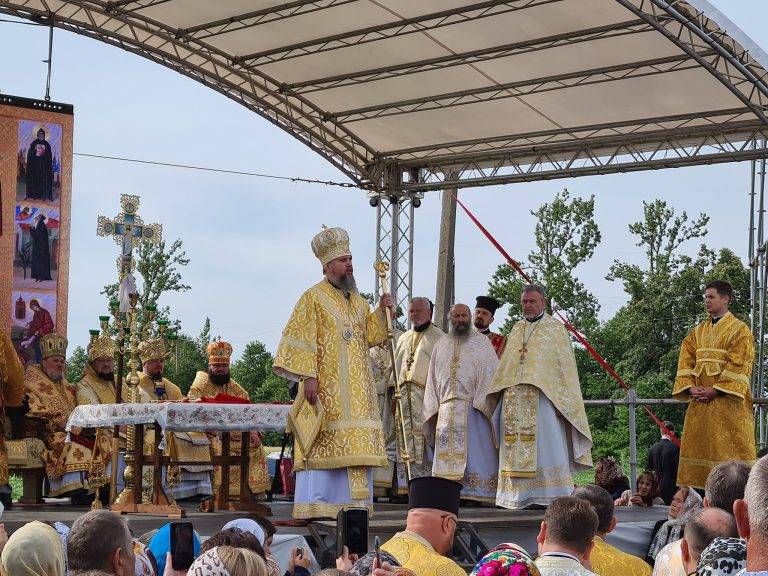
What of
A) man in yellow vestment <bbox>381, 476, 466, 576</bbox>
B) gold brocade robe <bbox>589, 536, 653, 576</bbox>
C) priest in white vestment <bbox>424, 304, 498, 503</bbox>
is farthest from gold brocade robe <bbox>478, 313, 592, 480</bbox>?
man in yellow vestment <bbox>381, 476, 466, 576</bbox>

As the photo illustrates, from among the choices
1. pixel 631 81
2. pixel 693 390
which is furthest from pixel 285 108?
pixel 693 390

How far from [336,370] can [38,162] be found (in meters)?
5.60

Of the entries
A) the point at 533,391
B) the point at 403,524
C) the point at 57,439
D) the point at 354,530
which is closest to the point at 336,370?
Result: the point at 403,524

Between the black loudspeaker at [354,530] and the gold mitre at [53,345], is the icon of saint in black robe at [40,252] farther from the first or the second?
the black loudspeaker at [354,530]

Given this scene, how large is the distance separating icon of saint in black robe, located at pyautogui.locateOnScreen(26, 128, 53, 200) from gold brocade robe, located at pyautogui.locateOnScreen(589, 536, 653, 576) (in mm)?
8733

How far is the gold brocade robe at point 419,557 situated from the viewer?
4617mm

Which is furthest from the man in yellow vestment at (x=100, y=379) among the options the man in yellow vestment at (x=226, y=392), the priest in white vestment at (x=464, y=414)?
the priest in white vestment at (x=464, y=414)

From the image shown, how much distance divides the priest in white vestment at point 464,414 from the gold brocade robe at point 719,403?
61.6 inches

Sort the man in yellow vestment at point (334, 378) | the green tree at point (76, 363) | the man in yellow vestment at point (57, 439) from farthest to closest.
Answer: the green tree at point (76, 363) < the man in yellow vestment at point (57, 439) < the man in yellow vestment at point (334, 378)

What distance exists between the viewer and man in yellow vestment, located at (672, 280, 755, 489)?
33.4ft

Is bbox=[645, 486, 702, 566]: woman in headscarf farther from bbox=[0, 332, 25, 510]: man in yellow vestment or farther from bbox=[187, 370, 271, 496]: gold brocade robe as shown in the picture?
bbox=[0, 332, 25, 510]: man in yellow vestment

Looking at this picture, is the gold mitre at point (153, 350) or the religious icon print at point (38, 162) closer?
the gold mitre at point (153, 350)

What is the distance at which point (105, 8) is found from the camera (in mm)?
12914

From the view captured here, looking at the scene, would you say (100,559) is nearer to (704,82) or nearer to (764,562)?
(764,562)
